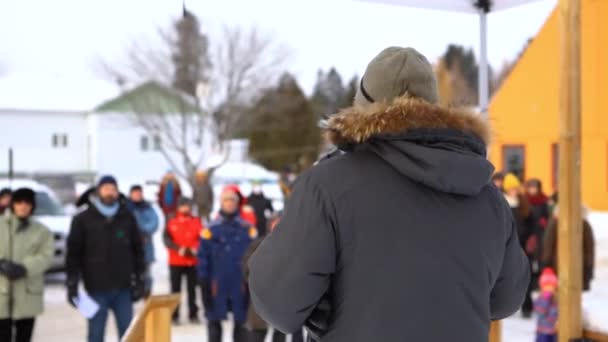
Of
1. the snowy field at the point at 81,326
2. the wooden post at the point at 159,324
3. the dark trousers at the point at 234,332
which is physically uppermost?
the wooden post at the point at 159,324

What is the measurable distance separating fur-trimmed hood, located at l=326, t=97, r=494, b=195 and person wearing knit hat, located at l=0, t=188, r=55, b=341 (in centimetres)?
464

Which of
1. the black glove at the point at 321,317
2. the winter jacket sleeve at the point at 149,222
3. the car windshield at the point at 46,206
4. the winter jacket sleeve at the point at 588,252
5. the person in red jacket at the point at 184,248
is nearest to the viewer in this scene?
the black glove at the point at 321,317

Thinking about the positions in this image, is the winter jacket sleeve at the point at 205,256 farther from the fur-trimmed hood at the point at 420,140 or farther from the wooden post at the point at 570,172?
the fur-trimmed hood at the point at 420,140

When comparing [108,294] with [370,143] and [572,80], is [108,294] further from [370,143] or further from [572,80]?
[370,143]

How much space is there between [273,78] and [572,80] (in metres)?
22.2

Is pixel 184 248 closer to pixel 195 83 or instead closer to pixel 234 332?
pixel 234 332

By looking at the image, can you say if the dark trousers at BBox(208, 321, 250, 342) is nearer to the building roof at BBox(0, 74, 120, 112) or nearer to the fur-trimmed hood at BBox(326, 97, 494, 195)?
the fur-trimmed hood at BBox(326, 97, 494, 195)

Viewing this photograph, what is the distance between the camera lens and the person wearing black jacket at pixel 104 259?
19.6ft

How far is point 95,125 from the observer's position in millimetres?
41156

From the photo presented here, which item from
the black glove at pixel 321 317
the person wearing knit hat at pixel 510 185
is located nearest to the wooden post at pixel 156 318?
the black glove at pixel 321 317

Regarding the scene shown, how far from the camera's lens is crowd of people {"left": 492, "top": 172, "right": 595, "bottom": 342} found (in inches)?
249

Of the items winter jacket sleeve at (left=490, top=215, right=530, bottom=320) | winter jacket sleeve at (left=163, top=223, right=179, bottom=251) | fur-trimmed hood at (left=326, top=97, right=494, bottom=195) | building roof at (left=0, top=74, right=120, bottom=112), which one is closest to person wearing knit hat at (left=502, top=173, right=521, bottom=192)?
winter jacket sleeve at (left=163, top=223, right=179, bottom=251)

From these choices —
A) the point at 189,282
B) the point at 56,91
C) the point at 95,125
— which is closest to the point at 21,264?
the point at 189,282

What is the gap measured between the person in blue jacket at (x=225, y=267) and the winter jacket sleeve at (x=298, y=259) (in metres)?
4.49
